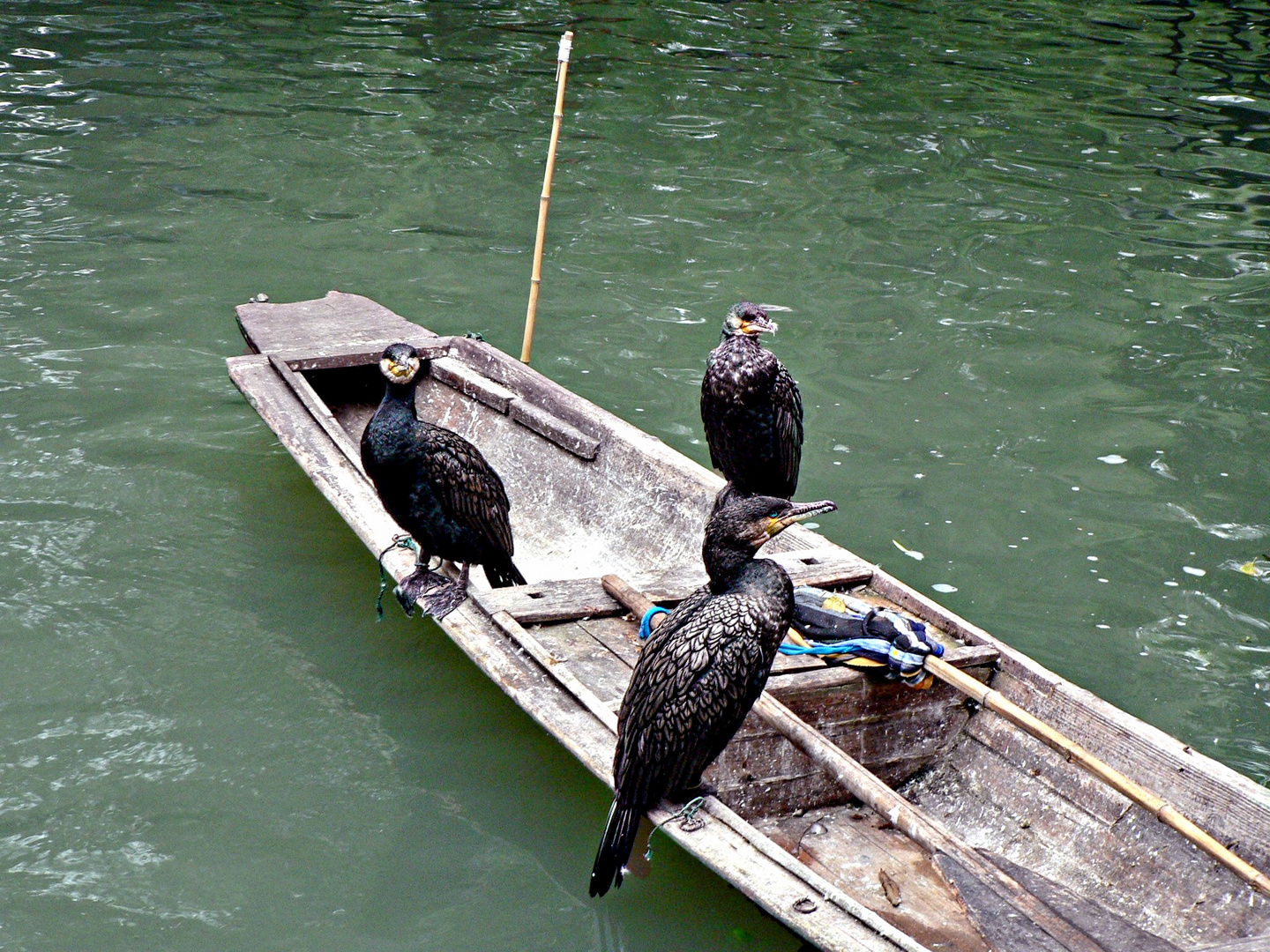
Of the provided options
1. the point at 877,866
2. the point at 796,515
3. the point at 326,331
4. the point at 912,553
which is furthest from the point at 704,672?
the point at 326,331

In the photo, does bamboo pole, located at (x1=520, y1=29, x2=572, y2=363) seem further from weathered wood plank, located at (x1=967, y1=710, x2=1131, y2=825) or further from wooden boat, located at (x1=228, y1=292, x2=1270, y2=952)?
weathered wood plank, located at (x1=967, y1=710, x2=1131, y2=825)

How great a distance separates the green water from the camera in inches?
→ 167

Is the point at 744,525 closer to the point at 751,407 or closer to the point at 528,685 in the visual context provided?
the point at 528,685

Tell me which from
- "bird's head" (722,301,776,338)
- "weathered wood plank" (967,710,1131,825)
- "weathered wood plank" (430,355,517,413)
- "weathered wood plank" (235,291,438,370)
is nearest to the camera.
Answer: "weathered wood plank" (967,710,1131,825)

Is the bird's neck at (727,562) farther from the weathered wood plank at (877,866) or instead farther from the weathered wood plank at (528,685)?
the weathered wood plank at (877,866)

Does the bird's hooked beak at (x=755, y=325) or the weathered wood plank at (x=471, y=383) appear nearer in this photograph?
the bird's hooked beak at (x=755, y=325)

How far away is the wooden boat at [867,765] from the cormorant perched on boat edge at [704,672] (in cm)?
17

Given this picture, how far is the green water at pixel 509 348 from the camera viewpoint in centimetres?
424

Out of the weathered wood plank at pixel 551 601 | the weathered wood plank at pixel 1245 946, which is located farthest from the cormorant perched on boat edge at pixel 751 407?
the weathered wood plank at pixel 1245 946

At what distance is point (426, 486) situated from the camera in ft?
14.8

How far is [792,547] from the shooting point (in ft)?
16.3

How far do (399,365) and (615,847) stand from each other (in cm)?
189

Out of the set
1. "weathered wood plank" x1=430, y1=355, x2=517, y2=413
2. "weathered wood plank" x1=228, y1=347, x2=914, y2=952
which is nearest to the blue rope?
"weathered wood plank" x1=228, y1=347, x2=914, y2=952

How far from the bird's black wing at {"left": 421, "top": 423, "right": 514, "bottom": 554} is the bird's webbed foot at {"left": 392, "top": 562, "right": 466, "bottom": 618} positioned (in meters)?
0.25
